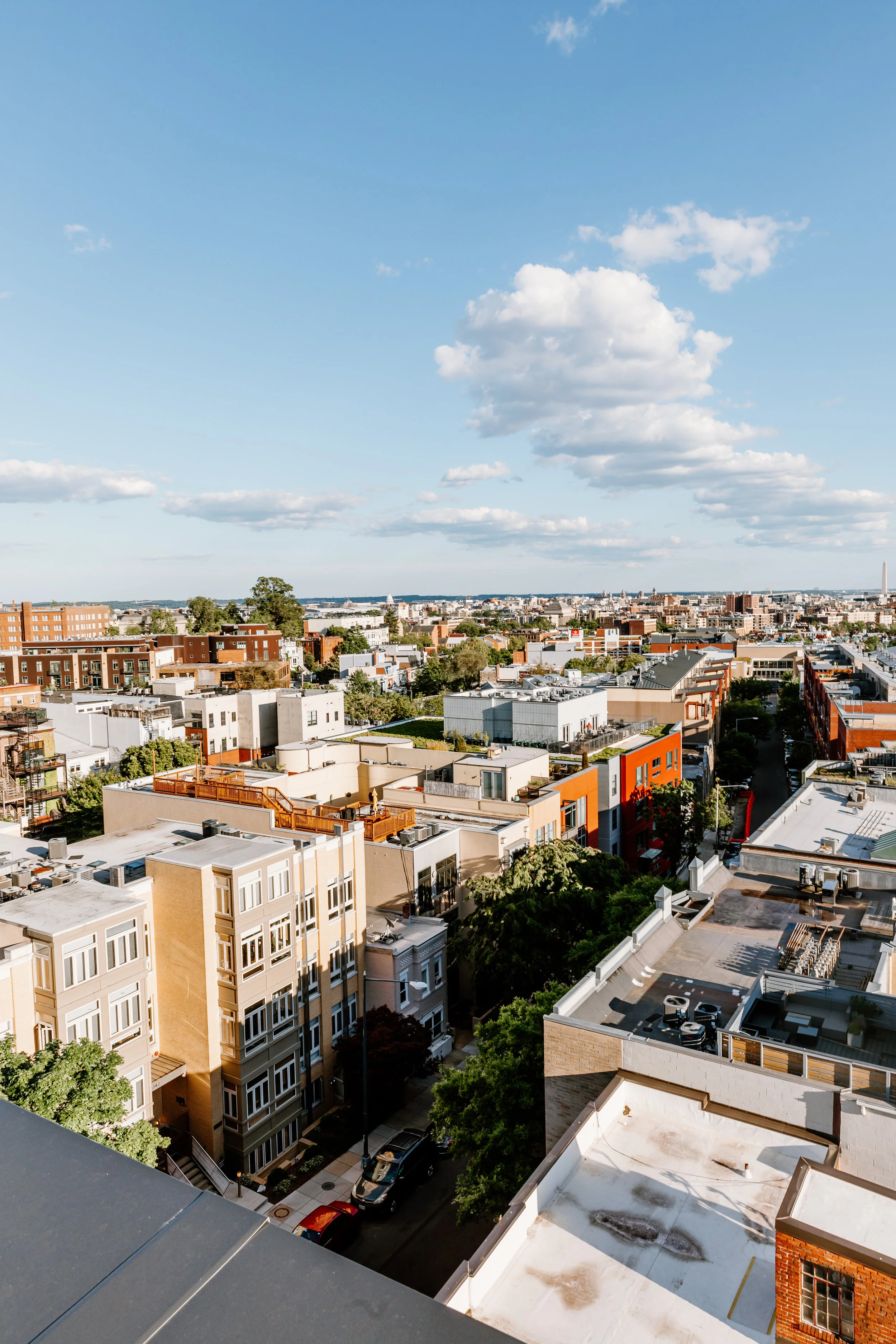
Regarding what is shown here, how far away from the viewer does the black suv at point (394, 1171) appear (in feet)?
72.1

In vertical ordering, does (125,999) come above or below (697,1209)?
below

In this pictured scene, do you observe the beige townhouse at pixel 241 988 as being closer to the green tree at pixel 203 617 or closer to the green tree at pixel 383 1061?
the green tree at pixel 383 1061

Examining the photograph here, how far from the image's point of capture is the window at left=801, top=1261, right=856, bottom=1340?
877 centimetres

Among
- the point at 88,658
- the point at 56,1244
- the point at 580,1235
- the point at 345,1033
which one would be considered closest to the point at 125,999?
the point at 345,1033

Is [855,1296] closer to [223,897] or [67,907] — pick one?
[223,897]

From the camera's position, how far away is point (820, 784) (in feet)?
129

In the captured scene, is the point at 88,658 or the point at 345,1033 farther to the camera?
the point at 88,658

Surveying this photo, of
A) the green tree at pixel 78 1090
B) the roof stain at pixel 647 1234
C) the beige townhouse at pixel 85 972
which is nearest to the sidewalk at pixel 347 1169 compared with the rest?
the green tree at pixel 78 1090

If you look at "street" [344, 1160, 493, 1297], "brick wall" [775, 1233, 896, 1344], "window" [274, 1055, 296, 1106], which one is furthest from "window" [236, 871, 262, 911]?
"brick wall" [775, 1233, 896, 1344]

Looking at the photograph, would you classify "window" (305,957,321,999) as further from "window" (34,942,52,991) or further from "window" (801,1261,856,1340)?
"window" (801,1261,856,1340)

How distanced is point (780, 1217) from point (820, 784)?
1317 inches

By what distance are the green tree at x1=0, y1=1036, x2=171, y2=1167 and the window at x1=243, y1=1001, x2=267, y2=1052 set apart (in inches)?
170

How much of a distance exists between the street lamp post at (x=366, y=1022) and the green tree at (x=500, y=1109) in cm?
431

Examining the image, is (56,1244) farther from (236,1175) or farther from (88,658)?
(88,658)
